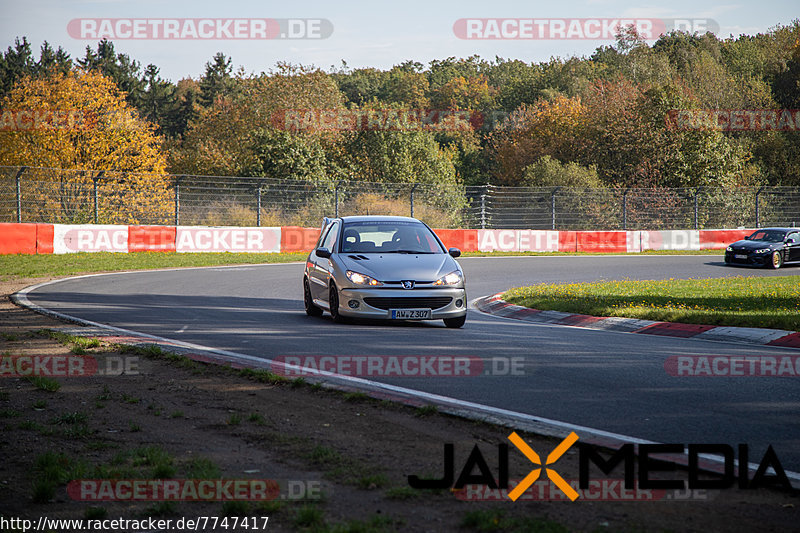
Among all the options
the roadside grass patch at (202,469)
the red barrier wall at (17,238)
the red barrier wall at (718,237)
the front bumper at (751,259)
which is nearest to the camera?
the roadside grass patch at (202,469)

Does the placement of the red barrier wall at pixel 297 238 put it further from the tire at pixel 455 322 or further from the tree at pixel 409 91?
the tree at pixel 409 91

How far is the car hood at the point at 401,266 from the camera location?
11797 mm

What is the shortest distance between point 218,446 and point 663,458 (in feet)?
9.27

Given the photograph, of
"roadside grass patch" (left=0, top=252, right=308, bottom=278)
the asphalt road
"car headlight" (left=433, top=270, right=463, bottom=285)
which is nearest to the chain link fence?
"roadside grass patch" (left=0, top=252, right=308, bottom=278)

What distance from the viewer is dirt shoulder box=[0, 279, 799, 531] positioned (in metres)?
4.06

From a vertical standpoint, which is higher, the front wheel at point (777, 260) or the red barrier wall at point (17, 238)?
the red barrier wall at point (17, 238)

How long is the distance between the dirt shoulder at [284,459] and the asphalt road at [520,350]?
3.23 ft

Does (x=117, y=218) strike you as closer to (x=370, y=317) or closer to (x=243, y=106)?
(x=370, y=317)

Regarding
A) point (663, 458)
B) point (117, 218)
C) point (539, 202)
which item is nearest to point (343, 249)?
point (663, 458)

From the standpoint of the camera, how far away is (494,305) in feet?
52.9

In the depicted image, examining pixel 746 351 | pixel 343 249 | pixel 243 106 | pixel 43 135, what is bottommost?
pixel 746 351

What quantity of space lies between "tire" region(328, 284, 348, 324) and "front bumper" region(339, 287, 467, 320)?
1.04 ft

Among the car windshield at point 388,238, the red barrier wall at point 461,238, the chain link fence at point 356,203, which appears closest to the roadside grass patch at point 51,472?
the car windshield at point 388,238
